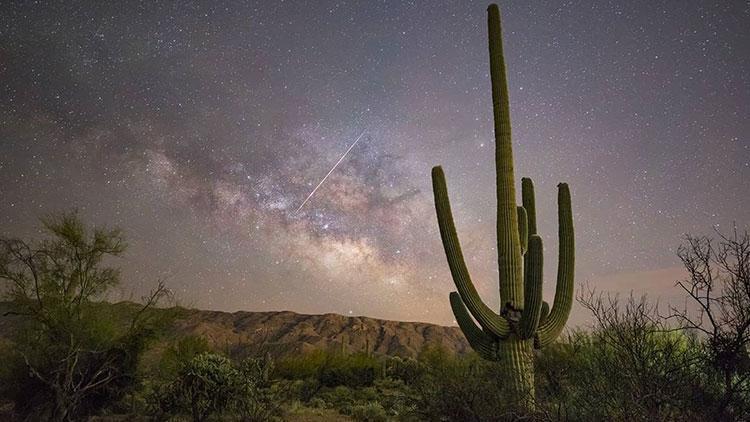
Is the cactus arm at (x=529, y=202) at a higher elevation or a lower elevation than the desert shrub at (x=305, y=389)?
higher

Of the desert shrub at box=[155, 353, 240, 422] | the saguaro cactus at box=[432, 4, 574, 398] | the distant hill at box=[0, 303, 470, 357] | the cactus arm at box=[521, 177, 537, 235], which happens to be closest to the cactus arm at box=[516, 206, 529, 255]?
the saguaro cactus at box=[432, 4, 574, 398]

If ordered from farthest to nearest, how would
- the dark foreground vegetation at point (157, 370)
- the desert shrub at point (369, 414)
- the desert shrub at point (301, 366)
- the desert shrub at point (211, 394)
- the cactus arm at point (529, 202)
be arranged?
1. the desert shrub at point (301, 366)
2. the desert shrub at point (369, 414)
3. the cactus arm at point (529, 202)
4. the desert shrub at point (211, 394)
5. the dark foreground vegetation at point (157, 370)

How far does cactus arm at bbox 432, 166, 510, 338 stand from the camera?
9336 mm

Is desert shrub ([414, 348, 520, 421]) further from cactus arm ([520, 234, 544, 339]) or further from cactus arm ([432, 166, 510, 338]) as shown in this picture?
cactus arm ([520, 234, 544, 339])

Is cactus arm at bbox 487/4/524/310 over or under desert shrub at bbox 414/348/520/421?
over

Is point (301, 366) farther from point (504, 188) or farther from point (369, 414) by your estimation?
point (504, 188)

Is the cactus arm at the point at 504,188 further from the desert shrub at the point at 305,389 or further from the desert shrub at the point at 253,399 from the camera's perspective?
the desert shrub at the point at 305,389

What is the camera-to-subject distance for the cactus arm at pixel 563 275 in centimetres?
964

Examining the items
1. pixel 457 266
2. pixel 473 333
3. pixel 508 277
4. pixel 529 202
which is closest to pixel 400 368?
pixel 529 202

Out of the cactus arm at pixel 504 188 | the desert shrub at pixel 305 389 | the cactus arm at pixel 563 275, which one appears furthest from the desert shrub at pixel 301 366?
the cactus arm at pixel 504 188

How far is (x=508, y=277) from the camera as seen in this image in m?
9.37

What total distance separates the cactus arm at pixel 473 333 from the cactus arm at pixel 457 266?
283mm

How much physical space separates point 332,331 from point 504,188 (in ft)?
190

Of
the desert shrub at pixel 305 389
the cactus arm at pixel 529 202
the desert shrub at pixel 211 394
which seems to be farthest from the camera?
the desert shrub at pixel 305 389
